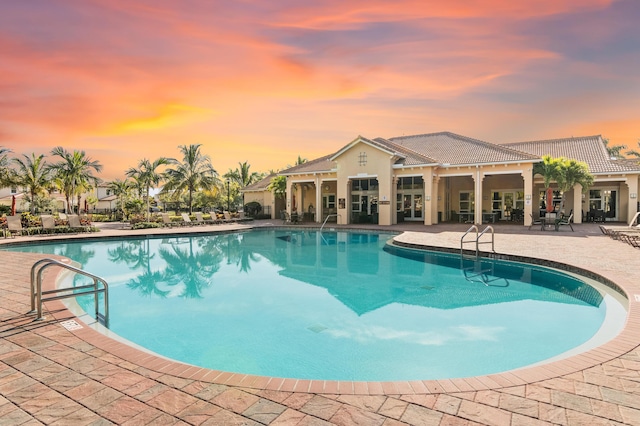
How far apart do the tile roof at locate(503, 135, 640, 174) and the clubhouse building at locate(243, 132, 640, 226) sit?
0.05m

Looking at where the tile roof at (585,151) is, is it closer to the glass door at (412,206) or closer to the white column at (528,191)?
the white column at (528,191)

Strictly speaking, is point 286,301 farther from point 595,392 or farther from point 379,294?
point 595,392

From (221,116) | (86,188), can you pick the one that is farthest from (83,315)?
(86,188)

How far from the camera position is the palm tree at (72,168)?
98.9ft

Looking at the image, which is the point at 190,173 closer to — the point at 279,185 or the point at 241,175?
the point at 279,185

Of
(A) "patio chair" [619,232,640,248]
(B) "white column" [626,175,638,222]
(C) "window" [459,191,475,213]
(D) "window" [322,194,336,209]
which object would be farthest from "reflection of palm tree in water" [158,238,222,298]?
(B) "white column" [626,175,638,222]

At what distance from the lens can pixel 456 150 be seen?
24.6 m

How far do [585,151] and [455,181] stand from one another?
8.71 meters

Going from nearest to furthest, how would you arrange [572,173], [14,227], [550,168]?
1. [14,227]
2. [572,173]
3. [550,168]

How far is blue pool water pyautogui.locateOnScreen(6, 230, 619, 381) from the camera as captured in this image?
5.20 m

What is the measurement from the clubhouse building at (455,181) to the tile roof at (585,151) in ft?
0.15

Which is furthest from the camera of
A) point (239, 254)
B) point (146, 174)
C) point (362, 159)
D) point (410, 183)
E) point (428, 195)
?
point (146, 174)

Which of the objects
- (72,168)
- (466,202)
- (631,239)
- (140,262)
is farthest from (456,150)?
(72,168)

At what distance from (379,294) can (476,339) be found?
303 centimetres
